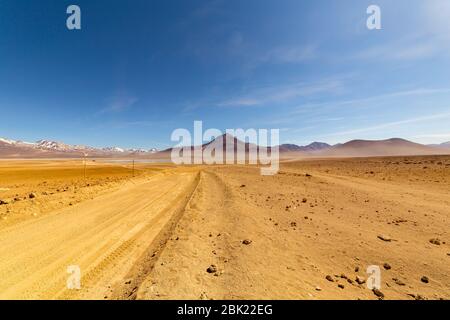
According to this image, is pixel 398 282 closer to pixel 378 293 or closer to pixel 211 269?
pixel 378 293

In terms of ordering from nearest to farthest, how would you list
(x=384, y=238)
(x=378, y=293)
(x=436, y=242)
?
1. (x=378, y=293)
2. (x=436, y=242)
3. (x=384, y=238)

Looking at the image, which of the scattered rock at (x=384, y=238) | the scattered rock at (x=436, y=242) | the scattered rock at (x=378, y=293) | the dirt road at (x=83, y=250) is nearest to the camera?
the scattered rock at (x=378, y=293)

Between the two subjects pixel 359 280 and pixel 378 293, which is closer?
pixel 378 293

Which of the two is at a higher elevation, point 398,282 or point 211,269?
point 211,269

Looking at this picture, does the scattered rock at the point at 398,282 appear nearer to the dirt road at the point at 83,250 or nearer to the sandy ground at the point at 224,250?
the sandy ground at the point at 224,250

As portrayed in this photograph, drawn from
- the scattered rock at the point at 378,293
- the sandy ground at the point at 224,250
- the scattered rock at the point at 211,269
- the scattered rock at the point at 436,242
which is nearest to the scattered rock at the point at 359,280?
the sandy ground at the point at 224,250

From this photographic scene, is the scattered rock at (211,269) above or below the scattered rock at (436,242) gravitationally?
above

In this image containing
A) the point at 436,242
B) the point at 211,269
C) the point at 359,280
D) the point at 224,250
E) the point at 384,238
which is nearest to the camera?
the point at 359,280

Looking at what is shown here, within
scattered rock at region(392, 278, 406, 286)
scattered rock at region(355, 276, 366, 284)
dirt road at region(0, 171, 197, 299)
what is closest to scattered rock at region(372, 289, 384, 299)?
scattered rock at region(355, 276, 366, 284)

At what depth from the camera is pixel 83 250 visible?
6.54 metres

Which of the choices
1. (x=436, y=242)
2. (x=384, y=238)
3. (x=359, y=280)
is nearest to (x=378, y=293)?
(x=359, y=280)

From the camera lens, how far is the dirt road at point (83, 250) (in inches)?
183
